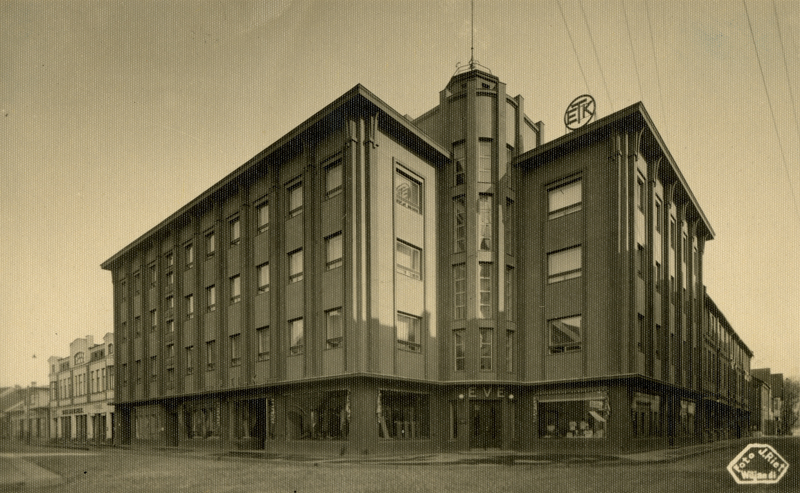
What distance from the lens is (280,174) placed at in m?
33.8

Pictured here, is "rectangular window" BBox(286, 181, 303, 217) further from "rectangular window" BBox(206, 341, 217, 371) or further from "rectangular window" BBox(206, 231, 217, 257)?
"rectangular window" BBox(206, 341, 217, 371)

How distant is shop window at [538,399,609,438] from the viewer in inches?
1123

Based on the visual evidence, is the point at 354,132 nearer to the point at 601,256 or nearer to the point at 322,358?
the point at 322,358

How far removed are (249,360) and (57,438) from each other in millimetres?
42004

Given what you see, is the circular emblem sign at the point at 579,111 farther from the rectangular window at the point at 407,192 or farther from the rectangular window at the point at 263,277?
the rectangular window at the point at 263,277

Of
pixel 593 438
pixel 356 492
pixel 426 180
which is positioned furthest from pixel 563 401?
pixel 356 492

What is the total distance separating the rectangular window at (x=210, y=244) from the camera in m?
39.8

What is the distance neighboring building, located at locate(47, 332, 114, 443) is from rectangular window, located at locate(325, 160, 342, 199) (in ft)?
118

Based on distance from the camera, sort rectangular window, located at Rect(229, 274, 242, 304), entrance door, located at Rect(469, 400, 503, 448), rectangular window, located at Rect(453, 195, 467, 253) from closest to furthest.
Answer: entrance door, located at Rect(469, 400, 503, 448) < rectangular window, located at Rect(453, 195, 467, 253) < rectangular window, located at Rect(229, 274, 242, 304)

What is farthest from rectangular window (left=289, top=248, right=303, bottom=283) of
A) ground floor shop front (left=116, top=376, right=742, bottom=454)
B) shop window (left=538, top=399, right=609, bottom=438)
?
shop window (left=538, top=399, right=609, bottom=438)

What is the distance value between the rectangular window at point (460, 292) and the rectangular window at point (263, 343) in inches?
383

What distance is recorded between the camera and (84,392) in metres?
62.6

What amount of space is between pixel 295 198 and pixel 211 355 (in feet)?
40.0

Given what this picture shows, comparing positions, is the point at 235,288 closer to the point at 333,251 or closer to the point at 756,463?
the point at 333,251
